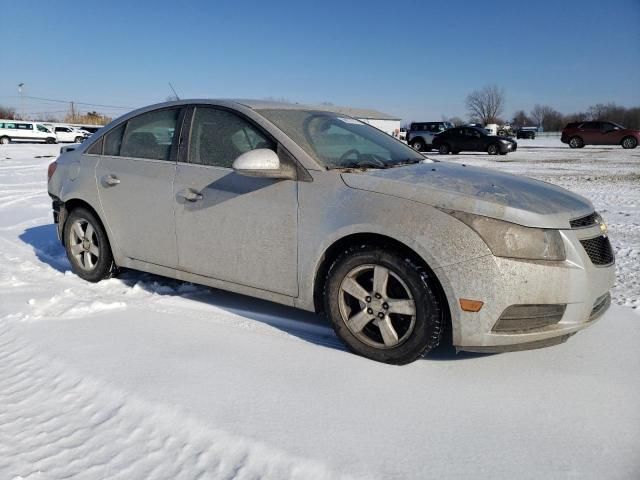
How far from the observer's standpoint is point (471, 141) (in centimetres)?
2508

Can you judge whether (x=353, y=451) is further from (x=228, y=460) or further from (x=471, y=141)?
(x=471, y=141)

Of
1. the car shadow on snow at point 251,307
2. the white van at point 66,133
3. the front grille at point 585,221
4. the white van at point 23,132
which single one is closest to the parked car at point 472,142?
the car shadow on snow at point 251,307

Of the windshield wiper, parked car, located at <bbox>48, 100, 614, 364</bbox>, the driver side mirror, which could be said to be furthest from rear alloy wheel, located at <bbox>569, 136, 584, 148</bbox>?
the driver side mirror

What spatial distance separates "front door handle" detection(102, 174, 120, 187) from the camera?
4.18 meters

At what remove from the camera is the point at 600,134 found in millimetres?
28219

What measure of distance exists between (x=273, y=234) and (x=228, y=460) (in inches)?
59.9

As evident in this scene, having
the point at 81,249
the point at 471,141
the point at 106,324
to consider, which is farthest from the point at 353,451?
the point at 471,141

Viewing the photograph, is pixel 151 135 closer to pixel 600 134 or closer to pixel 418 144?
pixel 418 144

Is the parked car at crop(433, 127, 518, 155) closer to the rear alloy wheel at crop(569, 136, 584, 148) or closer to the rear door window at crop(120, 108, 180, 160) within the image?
the rear alloy wheel at crop(569, 136, 584, 148)

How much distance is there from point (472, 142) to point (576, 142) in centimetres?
875

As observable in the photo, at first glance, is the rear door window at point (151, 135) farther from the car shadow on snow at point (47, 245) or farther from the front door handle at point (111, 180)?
the car shadow on snow at point (47, 245)

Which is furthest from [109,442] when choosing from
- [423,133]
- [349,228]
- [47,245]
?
[423,133]

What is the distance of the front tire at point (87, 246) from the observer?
4.38 metres

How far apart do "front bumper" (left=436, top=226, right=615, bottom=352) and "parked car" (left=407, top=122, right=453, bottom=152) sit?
87.8 ft
